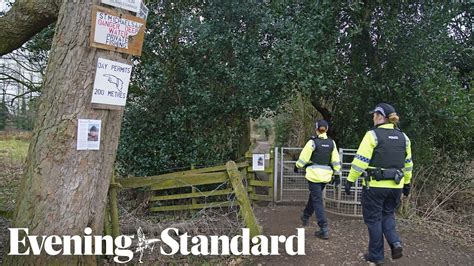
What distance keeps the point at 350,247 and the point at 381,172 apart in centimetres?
157

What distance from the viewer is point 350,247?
214 inches

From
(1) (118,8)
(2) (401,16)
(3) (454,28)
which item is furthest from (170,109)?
(3) (454,28)

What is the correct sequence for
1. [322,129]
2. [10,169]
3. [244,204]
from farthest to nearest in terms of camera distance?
[10,169] < [322,129] < [244,204]

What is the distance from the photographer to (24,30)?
459 cm

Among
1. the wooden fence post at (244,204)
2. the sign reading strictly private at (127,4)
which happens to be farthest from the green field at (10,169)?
the sign reading strictly private at (127,4)

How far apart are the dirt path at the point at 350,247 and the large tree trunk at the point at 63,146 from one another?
2464 mm

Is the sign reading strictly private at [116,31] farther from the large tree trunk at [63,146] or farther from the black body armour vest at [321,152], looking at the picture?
the black body armour vest at [321,152]

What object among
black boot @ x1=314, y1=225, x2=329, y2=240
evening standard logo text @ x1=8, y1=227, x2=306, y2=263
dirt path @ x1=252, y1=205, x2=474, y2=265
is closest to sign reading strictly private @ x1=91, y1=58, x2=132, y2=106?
evening standard logo text @ x1=8, y1=227, x2=306, y2=263

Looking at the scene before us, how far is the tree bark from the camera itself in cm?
430

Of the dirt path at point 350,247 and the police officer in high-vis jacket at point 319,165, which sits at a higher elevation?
the police officer in high-vis jacket at point 319,165

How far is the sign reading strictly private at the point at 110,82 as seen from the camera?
3428mm

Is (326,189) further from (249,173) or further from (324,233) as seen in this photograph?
(324,233)

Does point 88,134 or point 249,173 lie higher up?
point 88,134

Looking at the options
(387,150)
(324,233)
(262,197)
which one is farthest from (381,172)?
(262,197)
